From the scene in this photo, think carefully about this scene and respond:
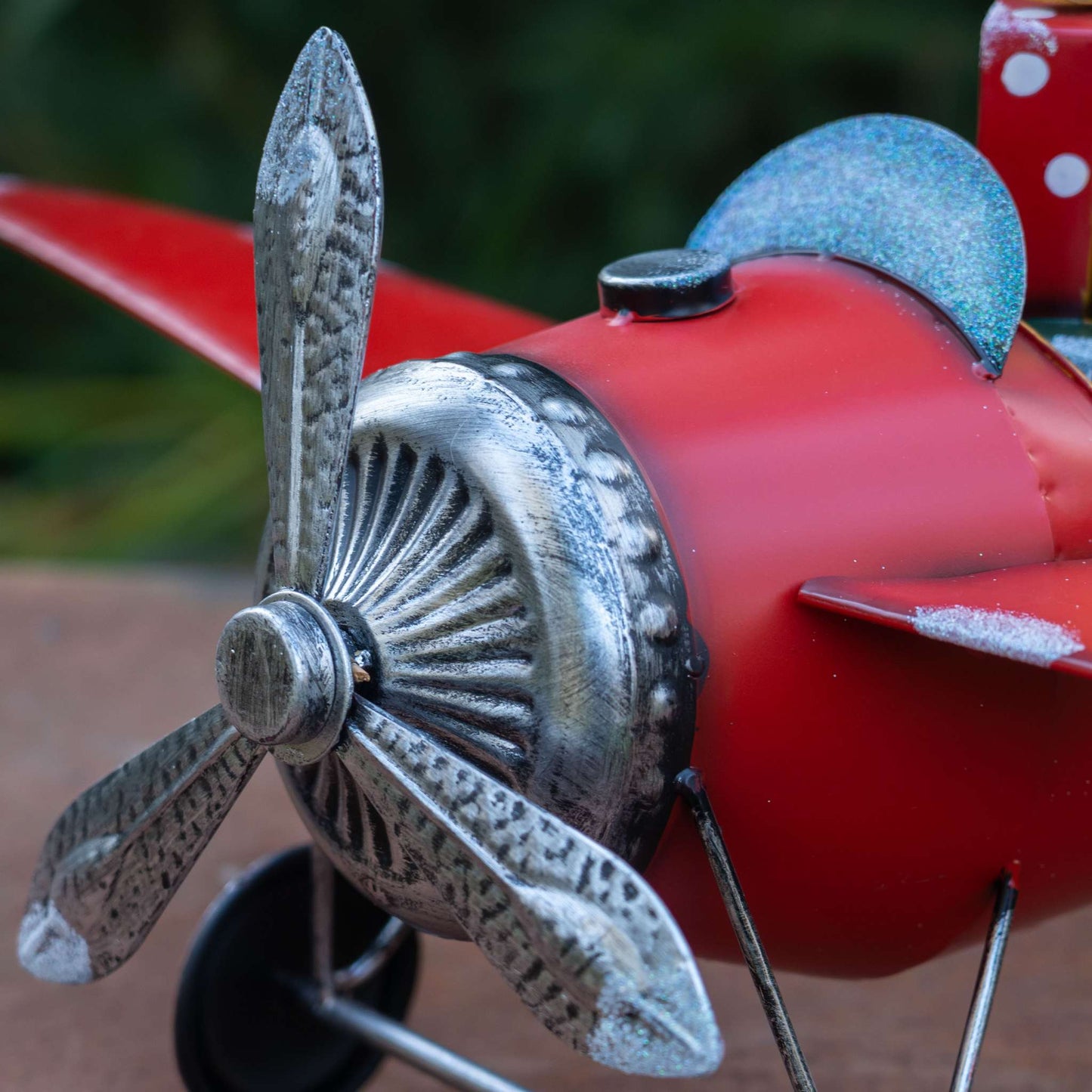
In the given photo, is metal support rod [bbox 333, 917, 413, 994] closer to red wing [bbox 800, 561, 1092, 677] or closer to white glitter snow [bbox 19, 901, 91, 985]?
white glitter snow [bbox 19, 901, 91, 985]

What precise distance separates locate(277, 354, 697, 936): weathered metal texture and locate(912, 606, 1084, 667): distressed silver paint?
157 mm

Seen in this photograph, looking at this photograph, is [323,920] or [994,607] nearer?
[994,607]

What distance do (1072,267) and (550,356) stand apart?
0.53 meters

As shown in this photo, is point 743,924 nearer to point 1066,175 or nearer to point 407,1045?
point 407,1045

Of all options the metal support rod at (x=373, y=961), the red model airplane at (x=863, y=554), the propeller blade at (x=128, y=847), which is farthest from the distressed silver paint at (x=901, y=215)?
the metal support rod at (x=373, y=961)

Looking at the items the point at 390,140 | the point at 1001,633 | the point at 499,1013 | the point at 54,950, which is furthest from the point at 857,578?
the point at 390,140

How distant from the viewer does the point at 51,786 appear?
7.45 feet

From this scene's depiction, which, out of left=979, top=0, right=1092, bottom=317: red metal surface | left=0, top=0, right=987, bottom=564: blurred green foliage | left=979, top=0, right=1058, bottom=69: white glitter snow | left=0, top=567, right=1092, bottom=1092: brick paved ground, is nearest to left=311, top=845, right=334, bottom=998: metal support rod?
left=0, top=567, right=1092, bottom=1092: brick paved ground

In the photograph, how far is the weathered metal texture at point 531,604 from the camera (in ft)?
3.04

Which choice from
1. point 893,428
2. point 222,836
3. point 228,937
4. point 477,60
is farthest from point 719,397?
point 477,60

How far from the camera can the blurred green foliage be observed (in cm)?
347

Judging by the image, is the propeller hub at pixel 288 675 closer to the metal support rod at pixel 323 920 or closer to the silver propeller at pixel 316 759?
the silver propeller at pixel 316 759

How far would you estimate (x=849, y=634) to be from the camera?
98 cm

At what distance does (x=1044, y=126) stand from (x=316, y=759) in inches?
33.3
